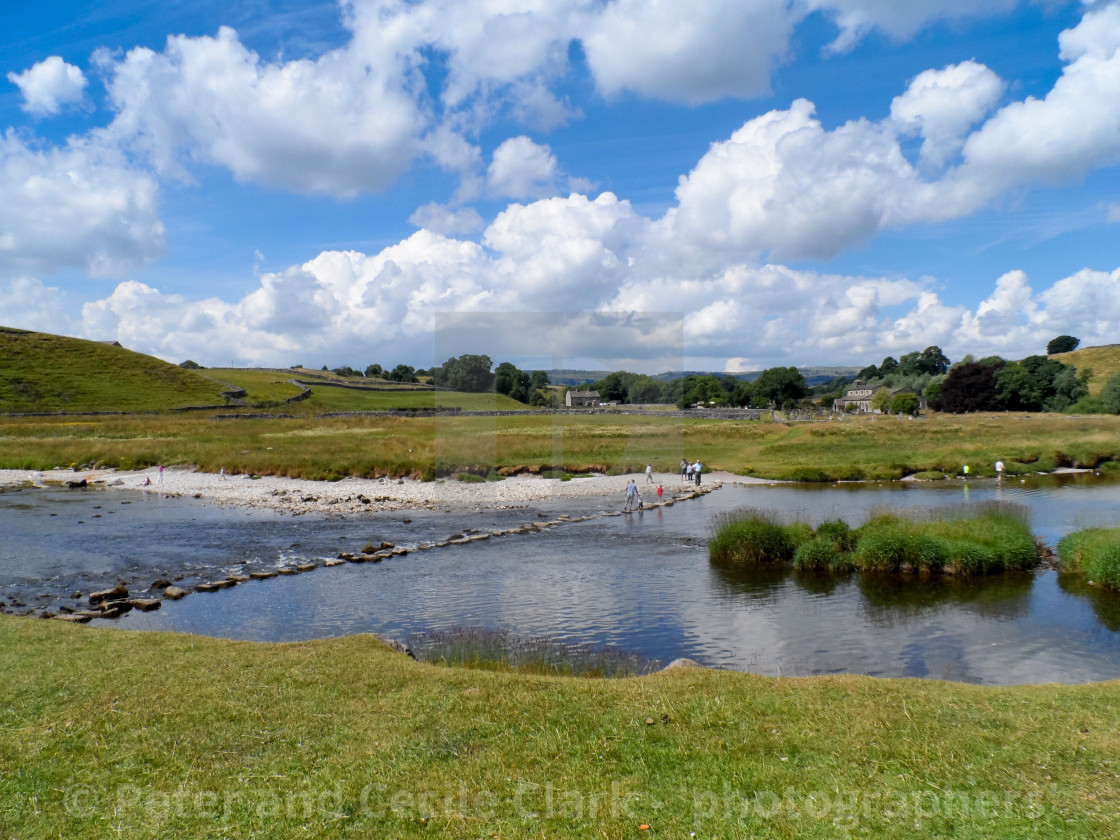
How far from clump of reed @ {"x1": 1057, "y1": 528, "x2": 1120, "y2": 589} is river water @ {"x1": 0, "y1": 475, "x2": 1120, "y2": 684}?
1.67 ft

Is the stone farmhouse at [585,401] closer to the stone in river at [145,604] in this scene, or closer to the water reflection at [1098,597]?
the water reflection at [1098,597]

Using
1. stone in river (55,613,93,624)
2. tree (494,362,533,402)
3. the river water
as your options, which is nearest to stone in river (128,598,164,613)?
the river water

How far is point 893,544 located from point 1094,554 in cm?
541

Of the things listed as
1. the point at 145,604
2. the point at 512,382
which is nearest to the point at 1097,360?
the point at 512,382

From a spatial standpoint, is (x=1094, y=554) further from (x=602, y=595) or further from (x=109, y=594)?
(x=109, y=594)

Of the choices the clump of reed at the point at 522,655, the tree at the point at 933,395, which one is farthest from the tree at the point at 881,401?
the clump of reed at the point at 522,655

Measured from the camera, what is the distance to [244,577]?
897 inches

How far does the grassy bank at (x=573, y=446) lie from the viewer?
5428cm

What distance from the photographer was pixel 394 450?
5934 centimetres

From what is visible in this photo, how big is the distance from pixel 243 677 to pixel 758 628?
11404mm

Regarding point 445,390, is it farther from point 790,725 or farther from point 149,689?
point 790,725

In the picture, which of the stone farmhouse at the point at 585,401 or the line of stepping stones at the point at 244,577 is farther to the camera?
the stone farmhouse at the point at 585,401

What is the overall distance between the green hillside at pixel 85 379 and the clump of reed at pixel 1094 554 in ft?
383

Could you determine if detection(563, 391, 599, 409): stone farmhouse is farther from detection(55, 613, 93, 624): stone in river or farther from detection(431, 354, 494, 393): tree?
detection(55, 613, 93, 624): stone in river
